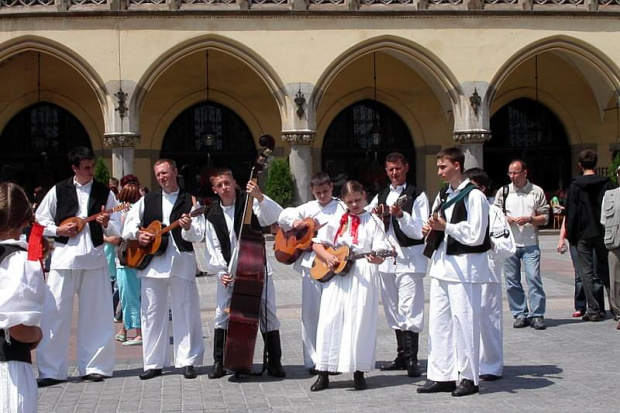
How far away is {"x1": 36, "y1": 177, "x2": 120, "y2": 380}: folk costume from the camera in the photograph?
7.75m

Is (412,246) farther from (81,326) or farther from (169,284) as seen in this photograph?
(81,326)

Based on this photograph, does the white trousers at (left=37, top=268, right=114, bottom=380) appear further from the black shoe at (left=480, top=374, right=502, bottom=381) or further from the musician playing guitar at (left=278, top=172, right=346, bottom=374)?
the black shoe at (left=480, top=374, right=502, bottom=381)

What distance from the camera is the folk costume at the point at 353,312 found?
7.13 m

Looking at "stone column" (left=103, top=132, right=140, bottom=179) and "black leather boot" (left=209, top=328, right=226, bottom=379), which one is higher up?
"stone column" (left=103, top=132, right=140, bottom=179)

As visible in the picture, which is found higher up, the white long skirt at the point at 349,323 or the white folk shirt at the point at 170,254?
the white folk shirt at the point at 170,254

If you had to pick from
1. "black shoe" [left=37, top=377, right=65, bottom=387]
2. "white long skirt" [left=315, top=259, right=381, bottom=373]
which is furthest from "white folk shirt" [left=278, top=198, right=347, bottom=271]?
"black shoe" [left=37, top=377, right=65, bottom=387]

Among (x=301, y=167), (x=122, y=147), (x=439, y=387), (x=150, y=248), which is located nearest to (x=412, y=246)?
(x=439, y=387)

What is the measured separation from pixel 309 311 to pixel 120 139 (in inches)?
610

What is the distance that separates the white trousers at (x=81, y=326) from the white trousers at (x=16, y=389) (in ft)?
11.6

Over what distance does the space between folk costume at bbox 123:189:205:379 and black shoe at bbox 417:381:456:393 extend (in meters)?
1.99

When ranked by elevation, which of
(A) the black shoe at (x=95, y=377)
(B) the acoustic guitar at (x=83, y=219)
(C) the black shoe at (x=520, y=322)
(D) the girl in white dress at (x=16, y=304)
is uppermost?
(B) the acoustic guitar at (x=83, y=219)

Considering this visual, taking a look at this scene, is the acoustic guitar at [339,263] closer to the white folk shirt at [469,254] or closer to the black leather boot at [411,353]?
the white folk shirt at [469,254]

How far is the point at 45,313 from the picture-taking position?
306 inches

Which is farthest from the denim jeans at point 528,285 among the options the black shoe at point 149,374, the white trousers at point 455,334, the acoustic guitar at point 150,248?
the black shoe at point 149,374
